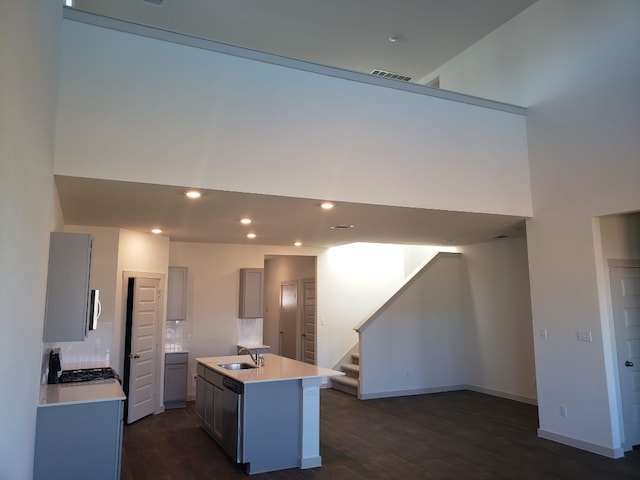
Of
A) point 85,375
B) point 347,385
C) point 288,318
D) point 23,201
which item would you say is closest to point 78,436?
point 85,375

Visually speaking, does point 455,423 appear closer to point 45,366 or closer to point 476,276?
point 476,276

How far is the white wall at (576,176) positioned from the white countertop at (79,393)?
479 centimetres

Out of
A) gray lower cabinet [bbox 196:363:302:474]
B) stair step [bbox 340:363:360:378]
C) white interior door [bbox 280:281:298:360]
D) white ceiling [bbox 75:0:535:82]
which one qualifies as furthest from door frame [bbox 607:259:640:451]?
white interior door [bbox 280:281:298:360]

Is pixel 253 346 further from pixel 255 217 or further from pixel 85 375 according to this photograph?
pixel 85 375

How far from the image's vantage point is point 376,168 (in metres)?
4.84

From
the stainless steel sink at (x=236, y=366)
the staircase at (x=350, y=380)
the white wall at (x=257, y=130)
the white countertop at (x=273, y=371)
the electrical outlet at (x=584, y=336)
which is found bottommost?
the staircase at (x=350, y=380)

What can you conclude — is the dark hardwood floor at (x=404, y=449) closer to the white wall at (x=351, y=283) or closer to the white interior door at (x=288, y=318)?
the white wall at (x=351, y=283)

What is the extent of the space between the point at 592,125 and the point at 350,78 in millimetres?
2849

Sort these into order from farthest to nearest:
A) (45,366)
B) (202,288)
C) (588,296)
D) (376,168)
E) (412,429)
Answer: (202,288) → (412,429) → (588,296) → (376,168) → (45,366)

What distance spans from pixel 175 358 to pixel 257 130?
462 centimetres

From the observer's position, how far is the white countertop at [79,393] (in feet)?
12.2

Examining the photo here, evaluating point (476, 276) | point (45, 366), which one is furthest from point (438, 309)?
point (45, 366)

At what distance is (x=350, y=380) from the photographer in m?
8.49

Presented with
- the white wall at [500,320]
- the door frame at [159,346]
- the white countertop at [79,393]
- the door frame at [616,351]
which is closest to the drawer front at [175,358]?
the door frame at [159,346]
